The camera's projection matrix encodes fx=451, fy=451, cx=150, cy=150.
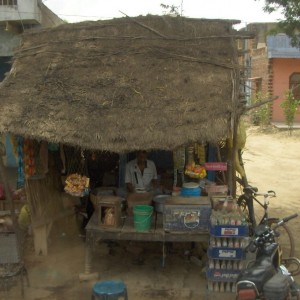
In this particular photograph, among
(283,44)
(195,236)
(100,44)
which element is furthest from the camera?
(283,44)

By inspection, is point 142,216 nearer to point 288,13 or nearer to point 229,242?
point 229,242

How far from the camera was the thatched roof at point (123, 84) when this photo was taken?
19.2 ft

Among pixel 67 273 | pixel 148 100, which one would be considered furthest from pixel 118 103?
pixel 67 273

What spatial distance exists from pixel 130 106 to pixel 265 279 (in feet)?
9.70

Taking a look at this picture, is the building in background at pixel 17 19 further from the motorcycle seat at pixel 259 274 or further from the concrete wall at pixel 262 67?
the concrete wall at pixel 262 67

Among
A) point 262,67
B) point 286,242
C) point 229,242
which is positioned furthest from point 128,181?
point 262,67

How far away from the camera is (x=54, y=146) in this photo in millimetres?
7188

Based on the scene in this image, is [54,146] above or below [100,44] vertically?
below

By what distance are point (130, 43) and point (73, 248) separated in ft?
11.4

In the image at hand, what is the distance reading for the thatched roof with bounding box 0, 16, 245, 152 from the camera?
585cm

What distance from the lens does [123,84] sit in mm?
6645

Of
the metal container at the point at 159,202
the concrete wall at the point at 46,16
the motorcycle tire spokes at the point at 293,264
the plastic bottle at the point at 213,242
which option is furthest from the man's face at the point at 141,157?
the concrete wall at the point at 46,16

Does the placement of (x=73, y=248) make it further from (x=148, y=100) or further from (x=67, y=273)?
(x=148, y=100)

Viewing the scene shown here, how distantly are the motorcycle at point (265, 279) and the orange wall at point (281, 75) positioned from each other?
1937 cm
